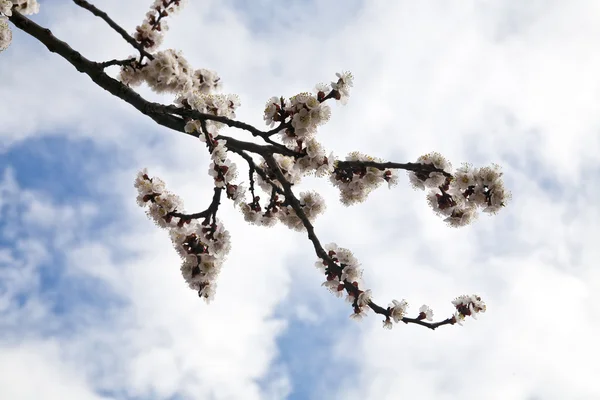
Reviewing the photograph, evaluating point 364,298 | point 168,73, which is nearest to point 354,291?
point 364,298

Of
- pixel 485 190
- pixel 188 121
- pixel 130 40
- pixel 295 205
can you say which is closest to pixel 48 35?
pixel 130 40

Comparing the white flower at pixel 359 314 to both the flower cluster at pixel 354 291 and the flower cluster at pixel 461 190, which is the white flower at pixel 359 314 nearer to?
the flower cluster at pixel 354 291

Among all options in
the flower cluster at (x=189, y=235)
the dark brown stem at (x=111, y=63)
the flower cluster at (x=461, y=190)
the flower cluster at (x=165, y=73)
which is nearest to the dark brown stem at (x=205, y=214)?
the flower cluster at (x=189, y=235)

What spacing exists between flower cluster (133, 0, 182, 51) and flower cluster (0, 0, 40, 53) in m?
1.30

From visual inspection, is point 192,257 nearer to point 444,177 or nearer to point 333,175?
point 333,175

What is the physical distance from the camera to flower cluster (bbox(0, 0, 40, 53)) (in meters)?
4.96

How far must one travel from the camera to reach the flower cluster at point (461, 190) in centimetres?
592

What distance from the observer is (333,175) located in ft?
20.4

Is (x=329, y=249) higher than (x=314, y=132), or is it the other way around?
(x=314, y=132)

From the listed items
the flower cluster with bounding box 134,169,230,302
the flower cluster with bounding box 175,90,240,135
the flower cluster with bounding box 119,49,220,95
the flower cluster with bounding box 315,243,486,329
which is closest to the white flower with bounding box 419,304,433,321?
the flower cluster with bounding box 315,243,486,329

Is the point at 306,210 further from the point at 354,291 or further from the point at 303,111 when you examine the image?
the point at 303,111

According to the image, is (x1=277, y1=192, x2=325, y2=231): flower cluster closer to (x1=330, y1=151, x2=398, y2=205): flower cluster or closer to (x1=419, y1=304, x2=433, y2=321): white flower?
(x1=330, y1=151, x2=398, y2=205): flower cluster

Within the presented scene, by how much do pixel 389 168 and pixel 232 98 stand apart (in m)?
2.43

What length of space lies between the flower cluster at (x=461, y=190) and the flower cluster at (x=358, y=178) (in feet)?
1.22
